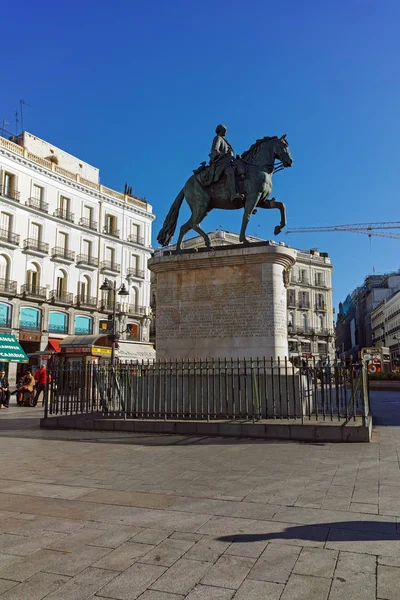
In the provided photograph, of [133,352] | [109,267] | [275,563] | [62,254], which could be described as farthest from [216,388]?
[109,267]

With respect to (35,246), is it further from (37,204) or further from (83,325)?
(83,325)

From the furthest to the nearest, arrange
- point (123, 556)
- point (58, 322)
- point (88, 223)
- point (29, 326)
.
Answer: point (88, 223) → point (58, 322) → point (29, 326) → point (123, 556)

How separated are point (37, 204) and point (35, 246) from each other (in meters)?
3.66

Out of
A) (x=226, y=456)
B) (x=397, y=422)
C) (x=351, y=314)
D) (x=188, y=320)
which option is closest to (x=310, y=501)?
(x=226, y=456)

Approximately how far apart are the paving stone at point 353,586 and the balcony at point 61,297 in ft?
128

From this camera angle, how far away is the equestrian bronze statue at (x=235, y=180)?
40.9 feet

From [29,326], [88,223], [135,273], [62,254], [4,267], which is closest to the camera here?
[4,267]

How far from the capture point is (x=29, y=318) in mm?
38781

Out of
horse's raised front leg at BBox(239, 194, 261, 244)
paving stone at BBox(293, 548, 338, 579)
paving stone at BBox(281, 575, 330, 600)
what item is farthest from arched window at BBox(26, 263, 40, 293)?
paving stone at BBox(281, 575, 330, 600)

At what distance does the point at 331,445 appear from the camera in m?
8.79

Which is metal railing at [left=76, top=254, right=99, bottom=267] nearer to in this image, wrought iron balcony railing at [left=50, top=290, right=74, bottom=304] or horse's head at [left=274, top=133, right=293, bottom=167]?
wrought iron balcony railing at [left=50, top=290, right=74, bottom=304]

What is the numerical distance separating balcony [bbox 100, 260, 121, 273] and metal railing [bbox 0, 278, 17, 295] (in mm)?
9580

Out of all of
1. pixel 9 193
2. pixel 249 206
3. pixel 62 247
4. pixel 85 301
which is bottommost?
pixel 249 206

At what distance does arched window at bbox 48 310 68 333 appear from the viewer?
4031 centimetres
